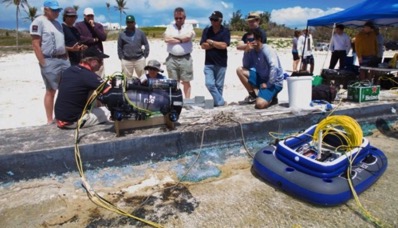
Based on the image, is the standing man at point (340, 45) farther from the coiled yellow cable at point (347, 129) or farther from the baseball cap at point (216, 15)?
the coiled yellow cable at point (347, 129)

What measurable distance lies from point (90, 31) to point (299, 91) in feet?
12.4

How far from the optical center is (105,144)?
3.98m

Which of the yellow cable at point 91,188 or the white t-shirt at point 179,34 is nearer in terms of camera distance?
the yellow cable at point 91,188

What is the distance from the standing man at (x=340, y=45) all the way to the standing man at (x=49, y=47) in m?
7.93

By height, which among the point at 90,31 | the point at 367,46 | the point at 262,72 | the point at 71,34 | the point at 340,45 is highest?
the point at 340,45

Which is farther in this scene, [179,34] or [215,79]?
[215,79]

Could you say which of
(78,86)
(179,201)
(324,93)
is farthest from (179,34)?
(179,201)

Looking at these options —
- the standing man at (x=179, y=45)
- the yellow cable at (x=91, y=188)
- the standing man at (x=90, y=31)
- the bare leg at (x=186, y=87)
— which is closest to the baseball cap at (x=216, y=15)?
the standing man at (x=179, y=45)

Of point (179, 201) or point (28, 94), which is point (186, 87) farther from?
point (28, 94)

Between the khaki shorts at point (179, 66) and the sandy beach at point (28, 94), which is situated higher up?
the khaki shorts at point (179, 66)

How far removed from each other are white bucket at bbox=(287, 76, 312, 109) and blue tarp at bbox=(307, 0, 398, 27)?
3.98 meters

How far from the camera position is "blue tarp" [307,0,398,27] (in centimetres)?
780

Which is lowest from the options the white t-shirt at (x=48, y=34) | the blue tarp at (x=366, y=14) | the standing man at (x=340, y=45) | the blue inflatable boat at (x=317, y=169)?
the blue inflatable boat at (x=317, y=169)

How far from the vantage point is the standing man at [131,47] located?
21.3ft
